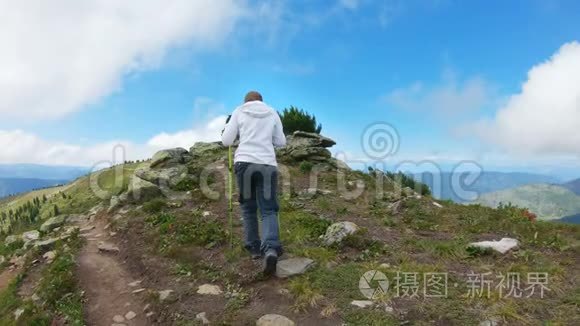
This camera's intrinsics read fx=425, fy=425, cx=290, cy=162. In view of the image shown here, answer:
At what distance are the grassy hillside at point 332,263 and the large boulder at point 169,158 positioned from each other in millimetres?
5437

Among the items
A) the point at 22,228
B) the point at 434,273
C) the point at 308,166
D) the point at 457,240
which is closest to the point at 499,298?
the point at 434,273

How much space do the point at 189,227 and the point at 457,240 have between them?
24.1 feet

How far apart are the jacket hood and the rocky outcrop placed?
38.2ft

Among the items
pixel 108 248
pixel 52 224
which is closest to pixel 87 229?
pixel 52 224

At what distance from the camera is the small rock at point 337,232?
407 inches

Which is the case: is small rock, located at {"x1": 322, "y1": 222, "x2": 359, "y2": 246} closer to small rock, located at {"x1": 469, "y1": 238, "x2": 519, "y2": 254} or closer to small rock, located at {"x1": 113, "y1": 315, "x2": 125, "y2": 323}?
small rock, located at {"x1": 469, "y1": 238, "x2": 519, "y2": 254}

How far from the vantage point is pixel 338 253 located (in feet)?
32.6

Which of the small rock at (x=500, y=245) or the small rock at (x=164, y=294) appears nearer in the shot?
the small rock at (x=164, y=294)

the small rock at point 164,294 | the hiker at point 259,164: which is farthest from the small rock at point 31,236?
the hiker at point 259,164

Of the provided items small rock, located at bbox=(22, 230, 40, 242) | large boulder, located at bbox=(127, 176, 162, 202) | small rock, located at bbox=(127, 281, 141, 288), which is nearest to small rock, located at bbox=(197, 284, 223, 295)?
small rock, located at bbox=(127, 281, 141, 288)

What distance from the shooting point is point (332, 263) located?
9203mm

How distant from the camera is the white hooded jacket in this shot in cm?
916

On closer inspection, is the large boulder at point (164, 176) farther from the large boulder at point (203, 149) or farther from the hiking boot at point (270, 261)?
the hiking boot at point (270, 261)

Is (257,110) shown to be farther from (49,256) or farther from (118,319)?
(49,256)
